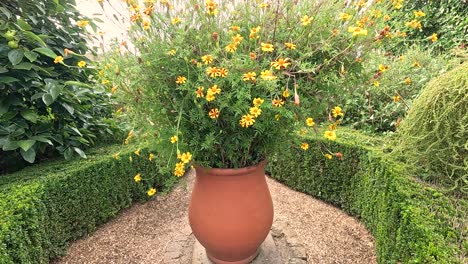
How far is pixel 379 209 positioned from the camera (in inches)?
94.8

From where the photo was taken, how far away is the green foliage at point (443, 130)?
189 cm

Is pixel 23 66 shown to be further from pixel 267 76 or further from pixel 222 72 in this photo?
pixel 267 76

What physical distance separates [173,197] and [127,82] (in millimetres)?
1907

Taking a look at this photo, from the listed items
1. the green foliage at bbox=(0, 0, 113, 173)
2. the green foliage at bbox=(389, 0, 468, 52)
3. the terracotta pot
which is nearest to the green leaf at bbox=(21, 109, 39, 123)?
the green foliage at bbox=(0, 0, 113, 173)

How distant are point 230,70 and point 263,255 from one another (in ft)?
4.77

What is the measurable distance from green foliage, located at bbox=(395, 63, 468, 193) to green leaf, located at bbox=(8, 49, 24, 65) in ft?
8.68

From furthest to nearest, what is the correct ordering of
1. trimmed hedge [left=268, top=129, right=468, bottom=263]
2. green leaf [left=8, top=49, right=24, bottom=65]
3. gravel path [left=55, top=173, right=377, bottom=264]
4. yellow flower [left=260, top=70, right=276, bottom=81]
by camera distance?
gravel path [left=55, top=173, right=377, bottom=264]
green leaf [left=8, top=49, right=24, bottom=65]
trimmed hedge [left=268, top=129, right=468, bottom=263]
yellow flower [left=260, top=70, right=276, bottom=81]

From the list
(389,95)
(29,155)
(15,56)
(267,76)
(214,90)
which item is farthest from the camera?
(389,95)

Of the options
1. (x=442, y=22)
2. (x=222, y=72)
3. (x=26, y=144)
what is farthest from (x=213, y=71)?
(x=442, y=22)

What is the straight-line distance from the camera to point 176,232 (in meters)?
2.80

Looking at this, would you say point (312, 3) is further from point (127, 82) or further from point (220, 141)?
point (127, 82)

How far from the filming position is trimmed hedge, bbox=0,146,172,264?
1967 mm

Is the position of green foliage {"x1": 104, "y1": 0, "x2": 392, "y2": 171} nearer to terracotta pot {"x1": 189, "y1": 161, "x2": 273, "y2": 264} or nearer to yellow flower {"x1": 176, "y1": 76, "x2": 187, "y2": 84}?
yellow flower {"x1": 176, "y1": 76, "x2": 187, "y2": 84}

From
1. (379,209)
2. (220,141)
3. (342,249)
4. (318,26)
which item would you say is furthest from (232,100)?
(342,249)
